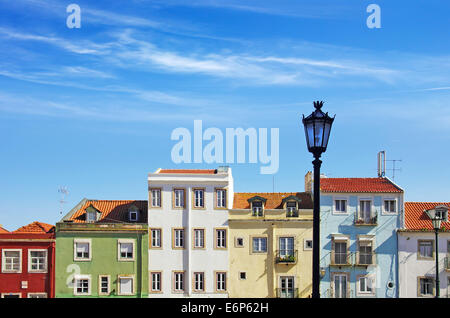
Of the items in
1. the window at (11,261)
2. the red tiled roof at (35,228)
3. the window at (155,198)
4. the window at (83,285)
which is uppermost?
the window at (155,198)

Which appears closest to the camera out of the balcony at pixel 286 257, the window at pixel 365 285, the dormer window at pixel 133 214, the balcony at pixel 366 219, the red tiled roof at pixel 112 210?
the balcony at pixel 286 257

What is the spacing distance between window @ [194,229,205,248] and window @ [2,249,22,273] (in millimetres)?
13949

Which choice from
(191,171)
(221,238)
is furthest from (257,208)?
(191,171)

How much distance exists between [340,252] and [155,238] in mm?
14881

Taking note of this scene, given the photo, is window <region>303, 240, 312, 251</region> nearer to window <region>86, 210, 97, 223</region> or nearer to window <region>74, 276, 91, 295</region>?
window <region>86, 210, 97, 223</region>

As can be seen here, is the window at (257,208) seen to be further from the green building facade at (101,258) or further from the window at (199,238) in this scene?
the green building facade at (101,258)

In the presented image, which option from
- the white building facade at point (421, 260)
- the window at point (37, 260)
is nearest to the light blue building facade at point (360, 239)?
the white building facade at point (421, 260)

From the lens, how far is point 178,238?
50188 mm

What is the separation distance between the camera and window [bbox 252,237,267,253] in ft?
165

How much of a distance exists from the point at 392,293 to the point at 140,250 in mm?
20387

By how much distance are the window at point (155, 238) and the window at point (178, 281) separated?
8.83 ft

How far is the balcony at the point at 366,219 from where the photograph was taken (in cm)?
5006

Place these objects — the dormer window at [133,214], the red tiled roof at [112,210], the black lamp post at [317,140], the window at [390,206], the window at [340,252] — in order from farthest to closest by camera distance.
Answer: the dormer window at [133,214]
the red tiled roof at [112,210]
the window at [390,206]
the window at [340,252]
the black lamp post at [317,140]
